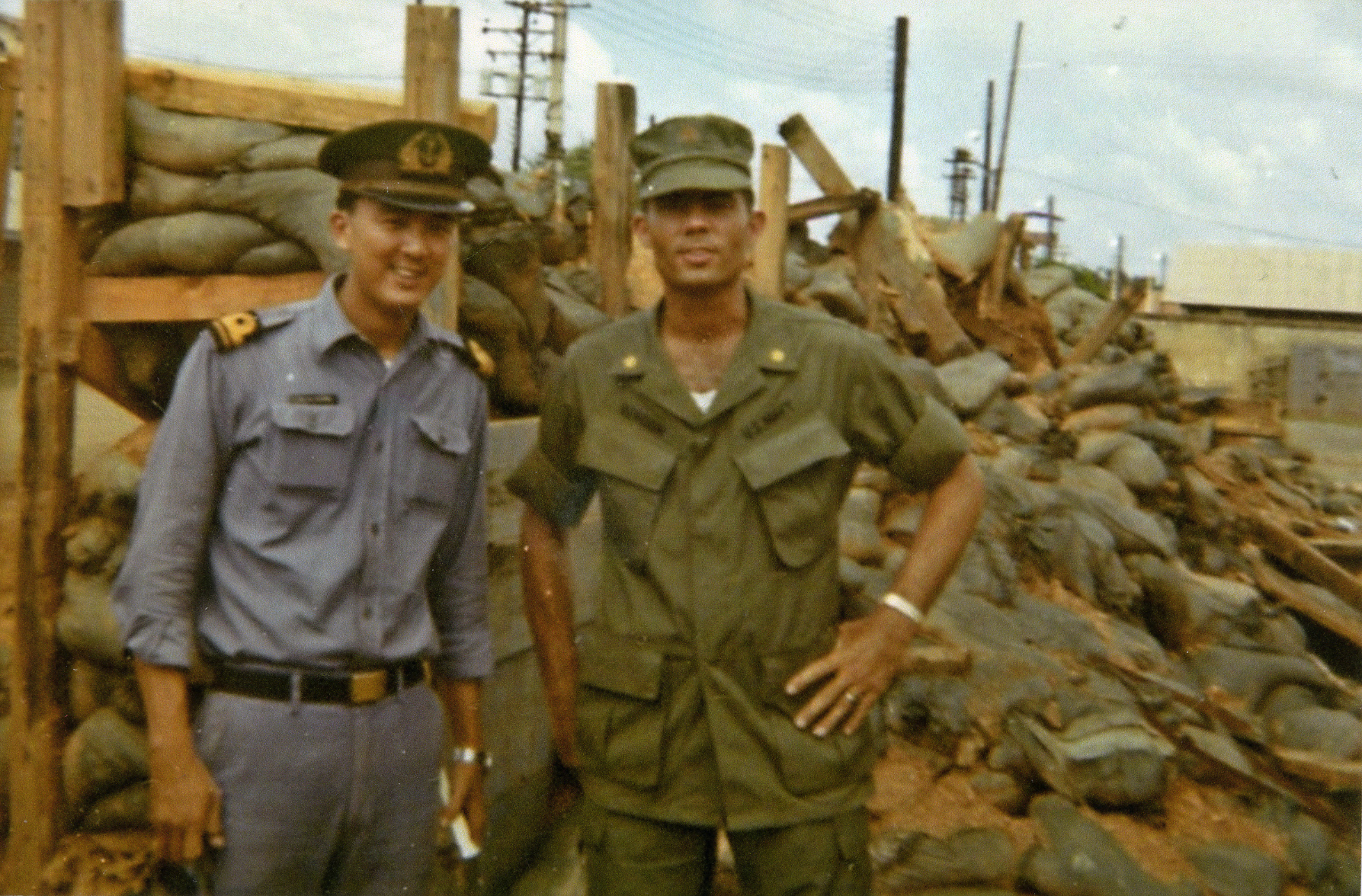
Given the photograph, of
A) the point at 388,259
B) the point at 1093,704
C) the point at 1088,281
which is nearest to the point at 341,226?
the point at 388,259

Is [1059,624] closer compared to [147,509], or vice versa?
[147,509]

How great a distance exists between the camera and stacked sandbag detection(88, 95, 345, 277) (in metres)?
3.48

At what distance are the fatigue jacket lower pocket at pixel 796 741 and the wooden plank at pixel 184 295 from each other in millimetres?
1757

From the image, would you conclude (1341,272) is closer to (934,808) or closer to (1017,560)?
(1017,560)

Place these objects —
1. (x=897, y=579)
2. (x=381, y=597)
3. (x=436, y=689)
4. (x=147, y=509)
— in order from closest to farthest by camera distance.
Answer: (x=147, y=509) < (x=381, y=597) < (x=897, y=579) < (x=436, y=689)

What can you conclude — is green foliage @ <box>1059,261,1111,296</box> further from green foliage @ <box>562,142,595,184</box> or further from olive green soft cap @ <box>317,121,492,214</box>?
olive green soft cap @ <box>317,121,492,214</box>

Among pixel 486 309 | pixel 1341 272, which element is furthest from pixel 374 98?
pixel 1341 272

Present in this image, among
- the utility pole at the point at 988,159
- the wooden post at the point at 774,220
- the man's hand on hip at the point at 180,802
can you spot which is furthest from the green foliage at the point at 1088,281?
the man's hand on hip at the point at 180,802

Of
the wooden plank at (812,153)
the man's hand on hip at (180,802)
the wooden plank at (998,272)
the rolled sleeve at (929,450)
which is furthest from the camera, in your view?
the wooden plank at (998,272)

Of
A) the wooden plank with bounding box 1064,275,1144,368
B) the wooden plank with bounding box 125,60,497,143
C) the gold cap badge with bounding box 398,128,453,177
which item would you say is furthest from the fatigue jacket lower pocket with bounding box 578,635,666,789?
the wooden plank with bounding box 1064,275,1144,368

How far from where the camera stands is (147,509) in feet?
7.14

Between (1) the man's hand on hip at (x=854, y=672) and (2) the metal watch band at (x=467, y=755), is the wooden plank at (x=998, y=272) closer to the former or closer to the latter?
(1) the man's hand on hip at (x=854, y=672)

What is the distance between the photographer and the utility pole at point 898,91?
81.5 feet

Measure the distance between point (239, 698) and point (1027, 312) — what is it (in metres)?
11.7
